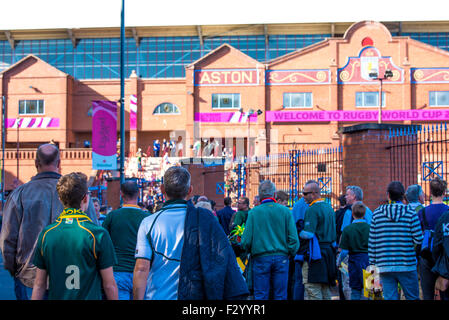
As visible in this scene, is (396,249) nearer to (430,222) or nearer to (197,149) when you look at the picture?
(430,222)

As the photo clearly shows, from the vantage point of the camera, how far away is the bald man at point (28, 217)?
4938mm

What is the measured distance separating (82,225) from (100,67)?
5080 centimetres

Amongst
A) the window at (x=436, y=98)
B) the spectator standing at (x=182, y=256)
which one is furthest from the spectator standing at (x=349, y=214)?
the window at (x=436, y=98)

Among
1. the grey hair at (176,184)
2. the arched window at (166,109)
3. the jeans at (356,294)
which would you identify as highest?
the arched window at (166,109)

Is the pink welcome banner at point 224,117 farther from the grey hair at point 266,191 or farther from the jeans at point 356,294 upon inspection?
the grey hair at point 266,191

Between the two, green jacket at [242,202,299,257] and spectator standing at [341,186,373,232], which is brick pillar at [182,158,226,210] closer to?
spectator standing at [341,186,373,232]

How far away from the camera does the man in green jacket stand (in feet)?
22.5

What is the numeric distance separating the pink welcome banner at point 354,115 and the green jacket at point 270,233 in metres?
34.3

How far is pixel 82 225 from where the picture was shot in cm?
390

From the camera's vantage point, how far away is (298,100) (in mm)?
41094

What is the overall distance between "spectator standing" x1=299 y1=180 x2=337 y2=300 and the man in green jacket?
2.39 ft

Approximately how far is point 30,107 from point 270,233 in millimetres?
41089

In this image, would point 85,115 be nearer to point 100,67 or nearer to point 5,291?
point 100,67

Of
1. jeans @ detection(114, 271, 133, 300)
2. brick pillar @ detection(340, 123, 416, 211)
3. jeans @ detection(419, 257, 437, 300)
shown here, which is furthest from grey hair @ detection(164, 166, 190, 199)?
brick pillar @ detection(340, 123, 416, 211)
